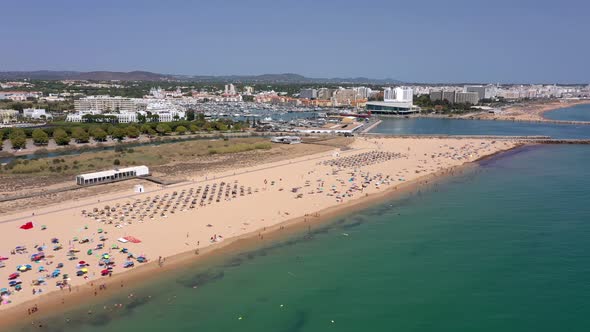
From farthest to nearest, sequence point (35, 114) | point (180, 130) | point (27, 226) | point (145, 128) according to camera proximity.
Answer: point (35, 114)
point (180, 130)
point (145, 128)
point (27, 226)

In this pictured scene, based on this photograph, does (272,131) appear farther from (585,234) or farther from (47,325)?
(47,325)

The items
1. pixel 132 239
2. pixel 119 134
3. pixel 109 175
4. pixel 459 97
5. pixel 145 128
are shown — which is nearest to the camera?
pixel 132 239

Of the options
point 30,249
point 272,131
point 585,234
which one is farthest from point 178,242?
point 272,131

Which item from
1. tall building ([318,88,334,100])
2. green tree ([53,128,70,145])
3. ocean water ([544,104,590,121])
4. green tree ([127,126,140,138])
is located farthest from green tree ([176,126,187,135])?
ocean water ([544,104,590,121])

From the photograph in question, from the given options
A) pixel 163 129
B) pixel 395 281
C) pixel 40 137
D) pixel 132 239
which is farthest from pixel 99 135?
pixel 395 281

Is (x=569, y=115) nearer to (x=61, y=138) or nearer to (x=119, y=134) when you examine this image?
(x=119, y=134)

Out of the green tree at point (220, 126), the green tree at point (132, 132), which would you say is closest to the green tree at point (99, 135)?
the green tree at point (132, 132)

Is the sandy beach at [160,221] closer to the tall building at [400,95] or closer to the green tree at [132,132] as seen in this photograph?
the green tree at [132,132]

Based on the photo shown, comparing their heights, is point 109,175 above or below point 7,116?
below
